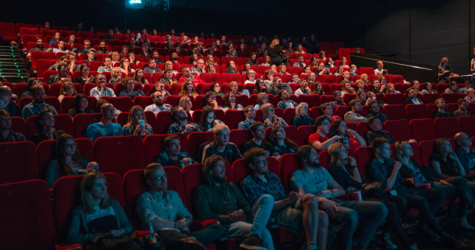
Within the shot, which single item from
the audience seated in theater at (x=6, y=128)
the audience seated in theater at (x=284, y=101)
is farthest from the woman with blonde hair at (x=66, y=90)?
the audience seated in theater at (x=284, y=101)

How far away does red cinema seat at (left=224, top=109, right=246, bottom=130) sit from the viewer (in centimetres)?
238

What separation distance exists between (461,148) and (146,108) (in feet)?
6.65

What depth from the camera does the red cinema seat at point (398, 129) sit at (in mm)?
2451

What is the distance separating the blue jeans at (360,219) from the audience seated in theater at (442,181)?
0.47 metres

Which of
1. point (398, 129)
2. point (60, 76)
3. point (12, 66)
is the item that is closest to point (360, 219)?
point (398, 129)

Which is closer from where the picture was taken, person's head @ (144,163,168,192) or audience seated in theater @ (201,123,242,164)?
person's head @ (144,163,168,192)

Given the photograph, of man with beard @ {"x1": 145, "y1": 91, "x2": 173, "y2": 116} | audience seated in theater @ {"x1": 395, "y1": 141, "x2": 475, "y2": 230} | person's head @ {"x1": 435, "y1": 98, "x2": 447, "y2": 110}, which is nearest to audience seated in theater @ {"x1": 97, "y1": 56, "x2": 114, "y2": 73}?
man with beard @ {"x1": 145, "y1": 91, "x2": 173, "y2": 116}

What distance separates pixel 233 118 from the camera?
2.39 metres

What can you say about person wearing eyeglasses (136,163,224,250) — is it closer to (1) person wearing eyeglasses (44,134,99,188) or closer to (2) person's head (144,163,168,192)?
(2) person's head (144,163,168,192)

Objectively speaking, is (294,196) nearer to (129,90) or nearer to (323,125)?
(323,125)

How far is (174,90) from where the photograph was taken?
297cm

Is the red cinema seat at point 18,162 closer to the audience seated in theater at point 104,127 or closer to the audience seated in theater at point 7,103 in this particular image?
the audience seated in theater at point 104,127

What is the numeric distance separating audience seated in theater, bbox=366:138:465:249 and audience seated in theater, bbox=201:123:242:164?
0.71 m

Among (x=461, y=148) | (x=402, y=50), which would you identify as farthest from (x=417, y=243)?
(x=402, y=50)
